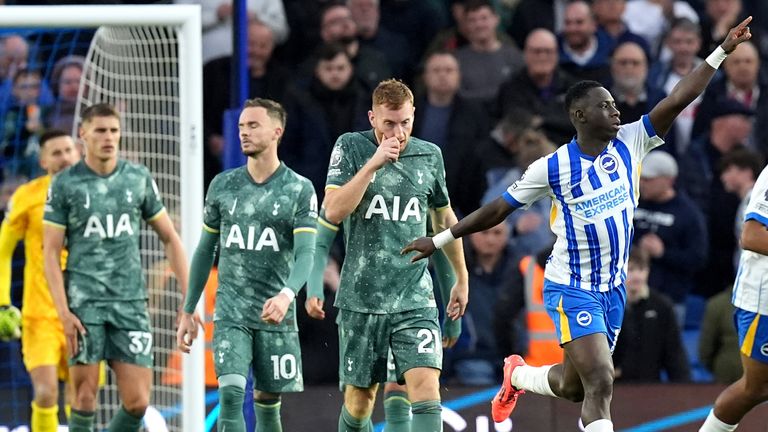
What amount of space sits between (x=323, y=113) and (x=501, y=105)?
1435mm

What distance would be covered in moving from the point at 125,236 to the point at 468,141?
3.65 metres

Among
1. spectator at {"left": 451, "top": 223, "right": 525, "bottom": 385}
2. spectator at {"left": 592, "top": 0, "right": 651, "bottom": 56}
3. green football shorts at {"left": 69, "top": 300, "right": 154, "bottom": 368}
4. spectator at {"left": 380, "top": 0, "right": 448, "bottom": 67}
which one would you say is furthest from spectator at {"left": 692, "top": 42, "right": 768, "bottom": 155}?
green football shorts at {"left": 69, "top": 300, "right": 154, "bottom": 368}

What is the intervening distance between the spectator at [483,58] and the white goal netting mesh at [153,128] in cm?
263

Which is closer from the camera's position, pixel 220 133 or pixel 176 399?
pixel 176 399

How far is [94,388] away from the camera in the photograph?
33.2ft

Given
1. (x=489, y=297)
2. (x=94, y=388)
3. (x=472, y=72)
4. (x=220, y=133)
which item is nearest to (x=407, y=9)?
(x=472, y=72)

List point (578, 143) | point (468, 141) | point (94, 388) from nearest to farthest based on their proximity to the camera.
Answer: point (578, 143) < point (94, 388) < point (468, 141)

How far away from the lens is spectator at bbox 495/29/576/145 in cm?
1313

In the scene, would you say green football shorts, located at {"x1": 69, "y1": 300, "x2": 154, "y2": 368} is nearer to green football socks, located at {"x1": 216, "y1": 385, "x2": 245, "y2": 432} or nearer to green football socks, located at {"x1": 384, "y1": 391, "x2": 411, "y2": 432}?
green football socks, located at {"x1": 216, "y1": 385, "x2": 245, "y2": 432}

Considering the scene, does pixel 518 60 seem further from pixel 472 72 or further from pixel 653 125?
pixel 653 125

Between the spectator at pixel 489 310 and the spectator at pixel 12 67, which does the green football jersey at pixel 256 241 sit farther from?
the spectator at pixel 12 67

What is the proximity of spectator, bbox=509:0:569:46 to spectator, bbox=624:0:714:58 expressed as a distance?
59 cm

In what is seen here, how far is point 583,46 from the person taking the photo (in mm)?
13547

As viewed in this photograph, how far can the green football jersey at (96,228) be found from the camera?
1016 centimetres
